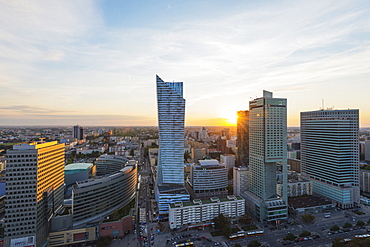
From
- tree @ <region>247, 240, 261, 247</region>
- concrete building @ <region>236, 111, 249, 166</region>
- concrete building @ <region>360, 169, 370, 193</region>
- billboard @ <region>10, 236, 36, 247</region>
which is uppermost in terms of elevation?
concrete building @ <region>236, 111, 249, 166</region>

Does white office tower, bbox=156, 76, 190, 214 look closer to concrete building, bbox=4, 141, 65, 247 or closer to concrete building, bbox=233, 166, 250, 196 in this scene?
concrete building, bbox=233, 166, 250, 196

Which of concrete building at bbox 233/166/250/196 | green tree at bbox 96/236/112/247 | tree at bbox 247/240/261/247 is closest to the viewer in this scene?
tree at bbox 247/240/261/247

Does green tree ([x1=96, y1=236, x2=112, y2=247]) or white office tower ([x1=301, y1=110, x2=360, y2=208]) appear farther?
white office tower ([x1=301, y1=110, x2=360, y2=208])

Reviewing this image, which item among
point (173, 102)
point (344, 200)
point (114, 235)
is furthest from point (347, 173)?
point (114, 235)

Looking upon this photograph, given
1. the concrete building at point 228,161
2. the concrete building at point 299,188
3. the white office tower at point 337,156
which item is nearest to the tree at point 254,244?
the concrete building at point 299,188

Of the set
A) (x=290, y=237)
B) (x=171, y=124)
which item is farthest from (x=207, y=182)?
(x=290, y=237)

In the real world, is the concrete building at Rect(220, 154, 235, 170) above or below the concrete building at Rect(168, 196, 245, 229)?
above

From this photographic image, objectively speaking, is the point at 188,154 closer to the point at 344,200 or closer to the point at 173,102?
the point at 173,102

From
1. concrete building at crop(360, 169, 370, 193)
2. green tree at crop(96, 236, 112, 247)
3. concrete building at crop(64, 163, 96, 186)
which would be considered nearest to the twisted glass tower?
green tree at crop(96, 236, 112, 247)
